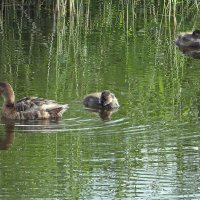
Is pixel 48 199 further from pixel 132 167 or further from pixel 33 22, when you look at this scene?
pixel 33 22

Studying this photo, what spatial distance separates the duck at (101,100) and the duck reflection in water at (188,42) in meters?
4.53

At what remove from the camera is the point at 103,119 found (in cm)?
1245

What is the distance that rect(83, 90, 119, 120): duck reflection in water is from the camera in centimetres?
1294

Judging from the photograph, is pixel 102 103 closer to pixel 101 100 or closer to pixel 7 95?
pixel 101 100

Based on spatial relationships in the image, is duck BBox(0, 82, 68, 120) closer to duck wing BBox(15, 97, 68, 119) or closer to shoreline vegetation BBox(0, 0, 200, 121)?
duck wing BBox(15, 97, 68, 119)

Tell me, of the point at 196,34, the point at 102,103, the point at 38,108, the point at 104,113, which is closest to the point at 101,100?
the point at 102,103

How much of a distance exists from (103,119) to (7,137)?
1442 mm

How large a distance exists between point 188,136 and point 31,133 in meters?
1.81

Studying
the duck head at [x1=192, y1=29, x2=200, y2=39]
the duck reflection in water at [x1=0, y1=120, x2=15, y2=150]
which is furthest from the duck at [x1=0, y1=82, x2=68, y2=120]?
the duck head at [x1=192, y1=29, x2=200, y2=39]

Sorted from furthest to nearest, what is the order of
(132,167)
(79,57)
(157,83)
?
1. (79,57)
2. (157,83)
3. (132,167)

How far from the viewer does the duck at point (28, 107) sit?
40.8 feet

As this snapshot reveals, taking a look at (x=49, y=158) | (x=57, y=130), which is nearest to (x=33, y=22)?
(x=57, y=130)

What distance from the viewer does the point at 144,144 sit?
1099cm

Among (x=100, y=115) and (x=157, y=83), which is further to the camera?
(x=157, y=83)
